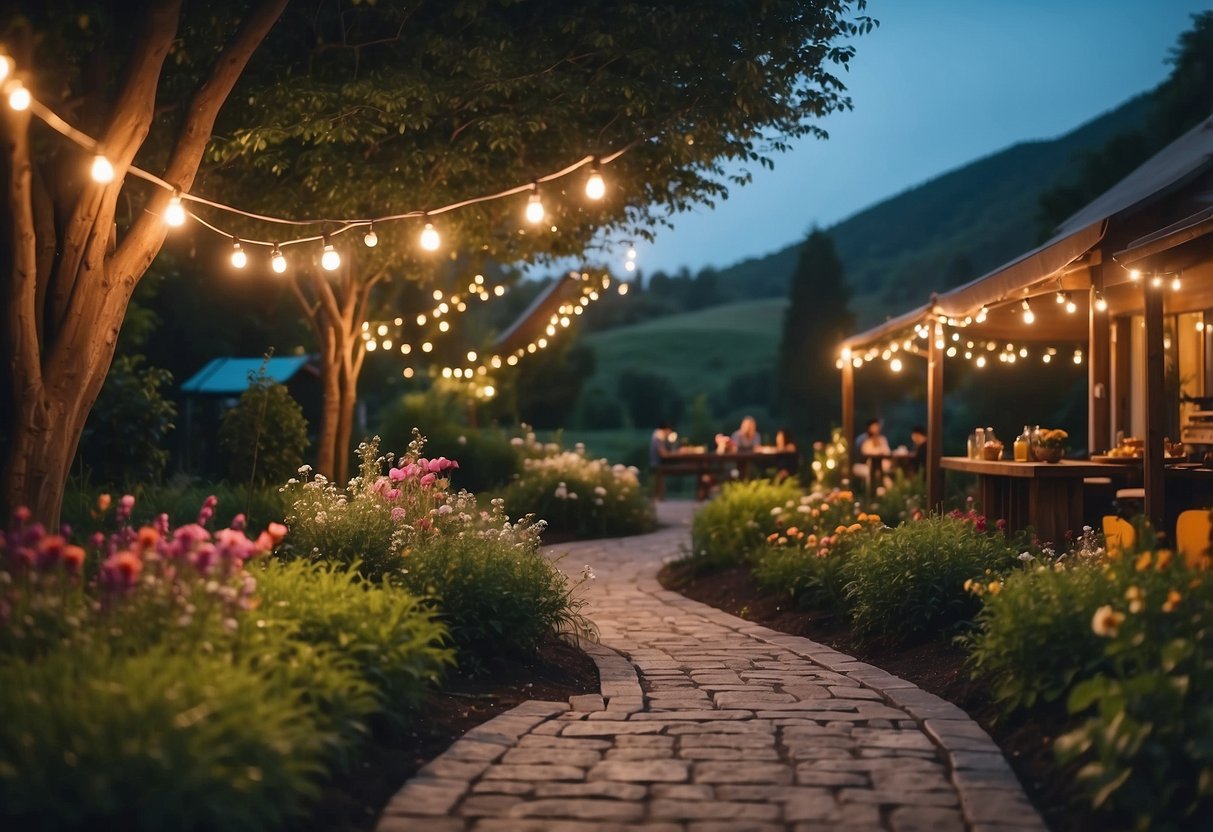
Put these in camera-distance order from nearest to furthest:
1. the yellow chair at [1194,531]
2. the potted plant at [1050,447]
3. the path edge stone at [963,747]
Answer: the path edge stone at [963,747]
the yellow chair at [1194,531]
the potted plant at [1050,447]

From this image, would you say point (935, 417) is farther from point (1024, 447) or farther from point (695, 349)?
point (695, 349)

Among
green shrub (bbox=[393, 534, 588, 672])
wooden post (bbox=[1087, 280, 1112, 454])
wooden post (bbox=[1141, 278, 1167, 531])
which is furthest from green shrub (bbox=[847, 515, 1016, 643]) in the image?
wooden post (bbox=[1087, 280, 1112, 454])

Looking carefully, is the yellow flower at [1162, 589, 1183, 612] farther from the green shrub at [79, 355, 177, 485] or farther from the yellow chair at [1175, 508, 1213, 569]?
the green shrub at [79, 355, 177, 485]

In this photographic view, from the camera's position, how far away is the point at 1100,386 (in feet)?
43.6

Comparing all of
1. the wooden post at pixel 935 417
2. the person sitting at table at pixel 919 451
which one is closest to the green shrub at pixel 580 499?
the person sitting at table at pixel 919 451

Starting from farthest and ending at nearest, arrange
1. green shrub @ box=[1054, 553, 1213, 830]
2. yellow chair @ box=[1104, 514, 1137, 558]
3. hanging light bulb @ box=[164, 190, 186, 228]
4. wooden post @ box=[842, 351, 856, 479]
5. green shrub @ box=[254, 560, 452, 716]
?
wooden post @ box=[842, 351, 856, 479] < hanging light bulb @ box=[164, 190, 186, 228] < yellow chair @ box=[1104, 514, 1137, 558] < green shrub @ box=[254, 560, 452, 716] < green shrub @ box=[1054, 553, 1213, 830]

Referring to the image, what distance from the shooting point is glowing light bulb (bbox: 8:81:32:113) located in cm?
565

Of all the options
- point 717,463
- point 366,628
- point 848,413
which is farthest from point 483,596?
point 717,463

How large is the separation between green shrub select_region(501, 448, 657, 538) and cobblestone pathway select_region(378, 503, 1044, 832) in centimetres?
834

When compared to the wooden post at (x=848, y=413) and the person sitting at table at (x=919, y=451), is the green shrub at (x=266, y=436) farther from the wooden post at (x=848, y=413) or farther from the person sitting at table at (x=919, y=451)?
the person sitting at table at (x=919, y=451)

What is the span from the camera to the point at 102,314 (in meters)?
6.86

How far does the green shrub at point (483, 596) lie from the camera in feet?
20.3

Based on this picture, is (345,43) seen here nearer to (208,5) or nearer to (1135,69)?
(208,5)

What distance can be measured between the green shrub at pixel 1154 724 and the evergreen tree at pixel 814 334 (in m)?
35.9
